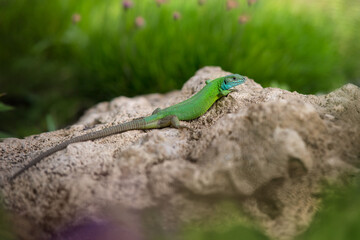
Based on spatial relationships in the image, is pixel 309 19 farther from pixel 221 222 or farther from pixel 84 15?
pixel 221 222

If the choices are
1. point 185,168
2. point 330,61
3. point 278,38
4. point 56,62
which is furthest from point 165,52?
point 185,168

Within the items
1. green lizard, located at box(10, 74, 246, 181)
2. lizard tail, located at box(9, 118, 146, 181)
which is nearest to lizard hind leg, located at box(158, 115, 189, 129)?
green lizard, located at box(10, 74, 246, 181)

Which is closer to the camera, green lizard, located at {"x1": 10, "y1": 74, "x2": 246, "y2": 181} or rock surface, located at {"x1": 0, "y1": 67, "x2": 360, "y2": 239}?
rock surface, located at {"x1": 0, "y1": 67, "x2": 360, "y2": 239}

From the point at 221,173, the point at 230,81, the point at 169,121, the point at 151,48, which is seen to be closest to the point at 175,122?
the point at 169,121

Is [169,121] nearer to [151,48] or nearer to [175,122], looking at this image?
[175,122]

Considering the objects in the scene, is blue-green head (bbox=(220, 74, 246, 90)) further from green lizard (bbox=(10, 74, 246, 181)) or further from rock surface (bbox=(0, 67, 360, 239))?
rock surface (bbox=(0, 67, 360, 239))

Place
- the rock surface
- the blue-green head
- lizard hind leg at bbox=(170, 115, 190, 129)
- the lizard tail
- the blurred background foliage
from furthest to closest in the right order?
1. the blurred background foliage
2. the blue-green head
3. lizard hind leg at bbox=(170, 115, 190, 129)
4. the lizard tail
5. the rock surface

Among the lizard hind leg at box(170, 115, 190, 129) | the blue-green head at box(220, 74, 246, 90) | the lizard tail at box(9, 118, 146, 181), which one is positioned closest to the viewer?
the lizard tail at box(9, 118, 146, 181)
